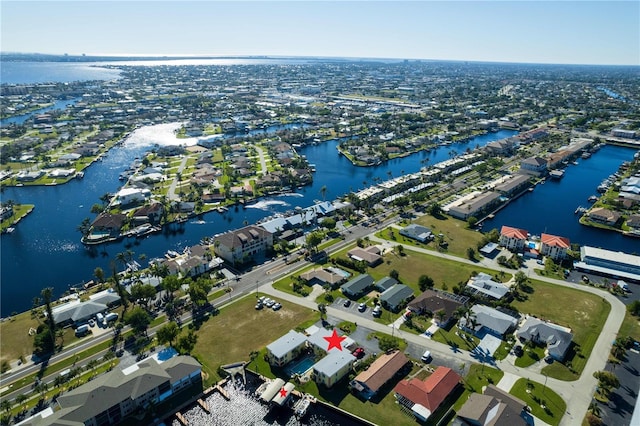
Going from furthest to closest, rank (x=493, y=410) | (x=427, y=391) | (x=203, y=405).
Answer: (x=203, y=405), (x=427, y=391), (x=493, y=410)

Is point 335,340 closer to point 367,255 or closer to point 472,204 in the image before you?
point 367,255

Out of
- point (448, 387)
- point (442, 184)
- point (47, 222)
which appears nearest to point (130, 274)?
point (47, 222)

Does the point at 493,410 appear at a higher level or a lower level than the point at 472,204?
lower

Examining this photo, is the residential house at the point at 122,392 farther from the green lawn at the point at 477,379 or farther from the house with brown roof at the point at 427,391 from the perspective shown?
the green lawn at the point at 477,379

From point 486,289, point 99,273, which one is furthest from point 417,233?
point 99,273

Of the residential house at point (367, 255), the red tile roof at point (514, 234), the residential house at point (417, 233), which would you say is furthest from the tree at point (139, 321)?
the red tile roof at point (514, 234)

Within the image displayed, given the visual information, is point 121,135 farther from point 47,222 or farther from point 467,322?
point 467,322
